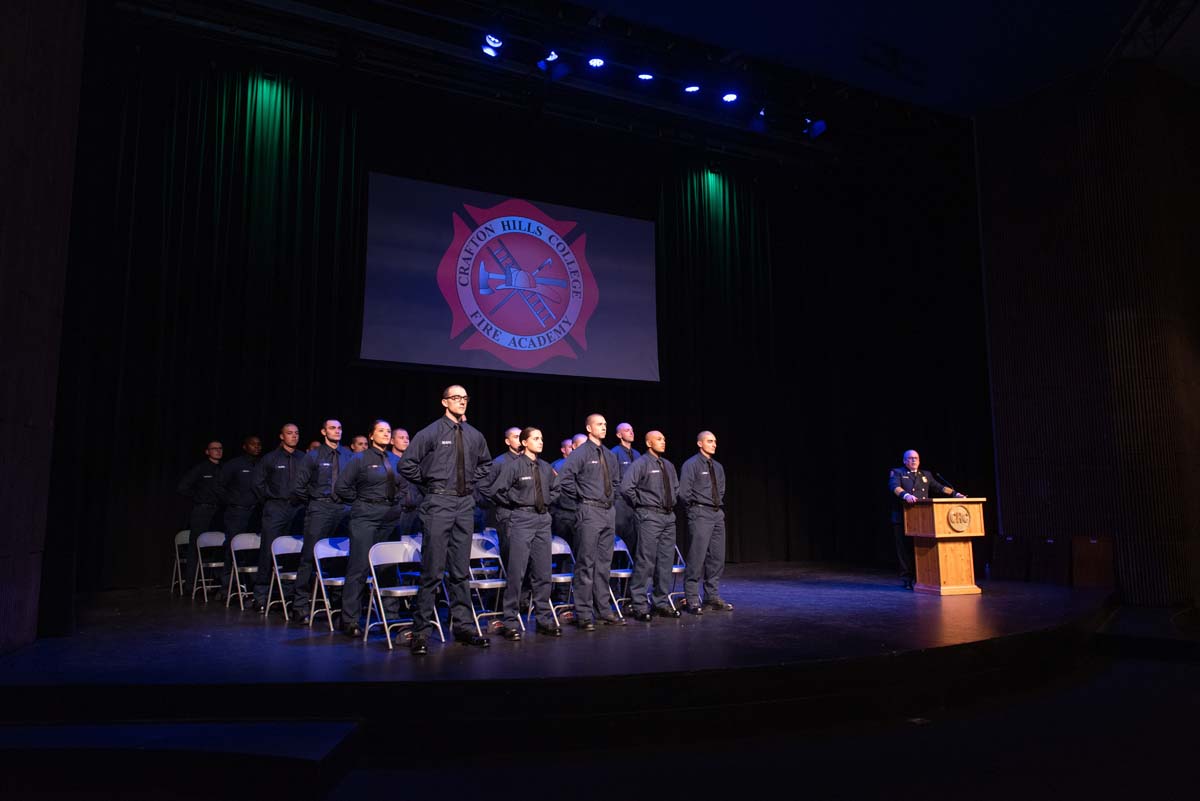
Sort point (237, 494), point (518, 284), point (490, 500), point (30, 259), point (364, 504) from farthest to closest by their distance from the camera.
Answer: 1. point (518, 284)
2. point (237, 494)
3. point (364, 504)
4. point (490, 500)
5. point (30, 259)

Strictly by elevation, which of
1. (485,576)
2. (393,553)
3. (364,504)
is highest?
(364,504)

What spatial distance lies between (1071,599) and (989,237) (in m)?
4.82

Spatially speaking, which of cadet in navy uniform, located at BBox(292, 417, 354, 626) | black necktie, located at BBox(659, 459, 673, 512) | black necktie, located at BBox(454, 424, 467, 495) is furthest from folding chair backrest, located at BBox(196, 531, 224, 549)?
black necktie, located at BBox(659, 459, 673, 512)

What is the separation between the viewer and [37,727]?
12.9 feet

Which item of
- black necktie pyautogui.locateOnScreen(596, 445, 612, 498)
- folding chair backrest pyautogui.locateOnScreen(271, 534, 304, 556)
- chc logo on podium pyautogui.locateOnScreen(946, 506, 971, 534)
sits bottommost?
folding chair backrest pyautogui.locateOnScreen(271, 534, 304, 556)

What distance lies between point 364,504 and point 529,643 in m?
1.81

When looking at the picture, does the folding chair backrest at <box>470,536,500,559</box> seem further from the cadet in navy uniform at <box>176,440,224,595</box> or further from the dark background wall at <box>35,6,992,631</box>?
the cadet in navy uniform at <box>176,440,224,595</box>

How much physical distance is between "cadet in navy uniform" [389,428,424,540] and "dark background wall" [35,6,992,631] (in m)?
1.88

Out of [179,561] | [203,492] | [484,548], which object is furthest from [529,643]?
[179,561]

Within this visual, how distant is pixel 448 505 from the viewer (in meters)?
5.37

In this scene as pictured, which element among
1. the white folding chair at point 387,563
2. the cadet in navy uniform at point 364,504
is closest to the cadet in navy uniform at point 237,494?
the cadet in navy uniform at point 364,504

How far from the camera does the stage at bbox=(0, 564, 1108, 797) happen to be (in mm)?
3977

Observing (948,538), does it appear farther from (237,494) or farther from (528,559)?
(237,494)

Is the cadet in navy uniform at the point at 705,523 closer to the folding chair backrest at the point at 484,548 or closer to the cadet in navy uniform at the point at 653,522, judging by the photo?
the cadet in navy uniform at the point at 653,522
